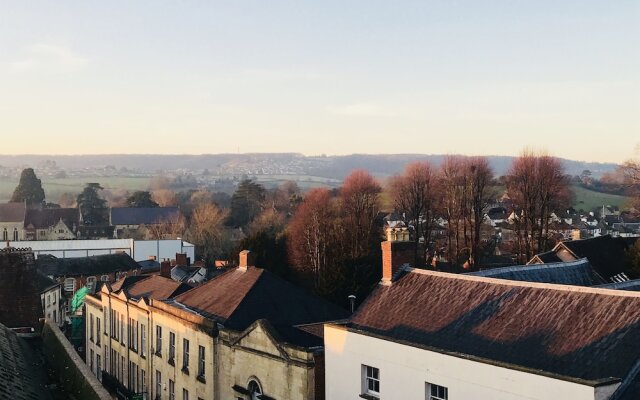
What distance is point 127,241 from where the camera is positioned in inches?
3447

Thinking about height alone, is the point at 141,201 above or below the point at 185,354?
above

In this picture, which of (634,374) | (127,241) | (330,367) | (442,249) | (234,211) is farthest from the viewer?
(234,211)

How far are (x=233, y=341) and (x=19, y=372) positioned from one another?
9.37 metres

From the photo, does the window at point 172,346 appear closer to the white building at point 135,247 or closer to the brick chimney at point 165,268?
the brick chimney at point 165,268

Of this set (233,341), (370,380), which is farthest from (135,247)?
(370,380)

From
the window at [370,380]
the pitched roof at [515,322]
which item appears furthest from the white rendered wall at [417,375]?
the pitched roof at [515,322]

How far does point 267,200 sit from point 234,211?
9.51 m

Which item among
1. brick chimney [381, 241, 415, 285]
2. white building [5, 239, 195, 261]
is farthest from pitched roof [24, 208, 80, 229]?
brick chimney [381, 241, 415, 285]

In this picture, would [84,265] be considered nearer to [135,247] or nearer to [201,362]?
[135,247]

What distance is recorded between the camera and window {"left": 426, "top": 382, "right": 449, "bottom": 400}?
17938mm

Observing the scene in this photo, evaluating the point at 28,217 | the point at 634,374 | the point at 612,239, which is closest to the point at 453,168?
the point at 612,239

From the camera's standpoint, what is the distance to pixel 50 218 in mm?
130500

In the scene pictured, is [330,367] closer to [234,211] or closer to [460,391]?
[460,391]

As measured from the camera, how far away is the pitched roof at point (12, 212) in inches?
5064
